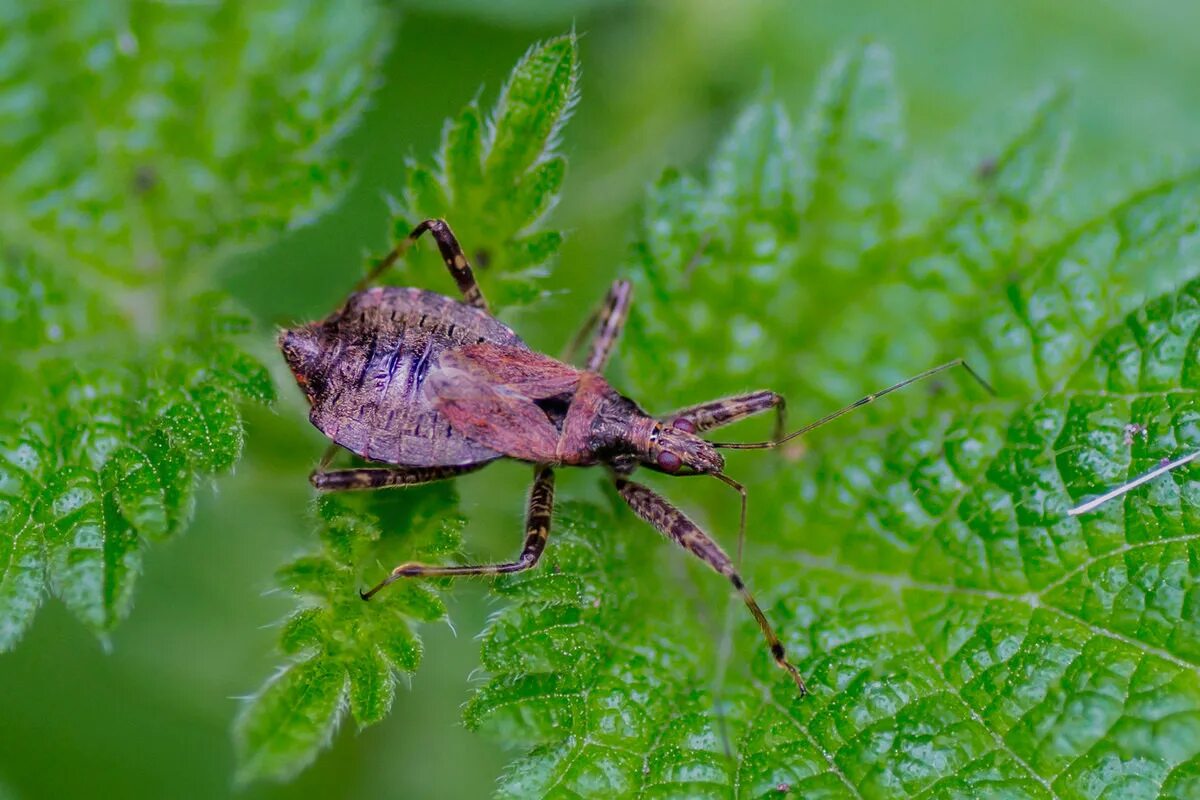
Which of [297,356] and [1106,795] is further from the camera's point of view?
[297,356]

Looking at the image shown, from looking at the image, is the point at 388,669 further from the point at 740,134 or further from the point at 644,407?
the point at 740,134

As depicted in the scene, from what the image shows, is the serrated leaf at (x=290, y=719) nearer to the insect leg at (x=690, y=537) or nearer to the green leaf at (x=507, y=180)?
the insect leg at (x=690, y=537)

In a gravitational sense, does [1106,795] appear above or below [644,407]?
below

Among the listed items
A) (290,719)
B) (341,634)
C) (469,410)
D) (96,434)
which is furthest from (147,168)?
(290,719)

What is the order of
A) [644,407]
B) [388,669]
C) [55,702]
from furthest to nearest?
[55,702], [644,407], [388,669]

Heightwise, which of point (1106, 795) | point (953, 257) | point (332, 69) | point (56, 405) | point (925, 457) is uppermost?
point (332, 69)

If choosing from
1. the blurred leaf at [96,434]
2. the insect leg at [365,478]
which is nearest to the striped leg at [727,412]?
the insect leg at [365,478]

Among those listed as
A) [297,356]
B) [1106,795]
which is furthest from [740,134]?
[1106,795]

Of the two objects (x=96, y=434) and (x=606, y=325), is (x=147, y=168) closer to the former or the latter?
(x=96, y=434)
